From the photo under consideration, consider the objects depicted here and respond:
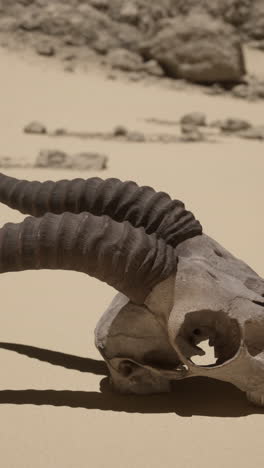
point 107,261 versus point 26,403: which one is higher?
point 107,261

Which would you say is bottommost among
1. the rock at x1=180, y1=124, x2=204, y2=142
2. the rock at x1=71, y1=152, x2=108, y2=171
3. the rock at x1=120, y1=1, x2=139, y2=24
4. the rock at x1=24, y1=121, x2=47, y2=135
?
the rock at x1=24, y1=121, x2=47, y2=135

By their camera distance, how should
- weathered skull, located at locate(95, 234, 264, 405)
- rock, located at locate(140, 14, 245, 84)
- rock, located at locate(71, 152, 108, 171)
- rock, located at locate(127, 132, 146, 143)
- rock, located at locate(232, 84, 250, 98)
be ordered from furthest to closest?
rock, located at locate(140, 14, 245, 84) < rock, located at locate(232, 84, 250, 98) < rock, located at locate(127, 132, 146, 143) < rock, located at locate(71, 152, 108, 171) < weathered skull, located at locate(95, 234, 264, 405)

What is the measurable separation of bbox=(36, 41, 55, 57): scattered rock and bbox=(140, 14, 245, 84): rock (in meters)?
2.76

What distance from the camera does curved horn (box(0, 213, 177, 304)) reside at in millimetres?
2930

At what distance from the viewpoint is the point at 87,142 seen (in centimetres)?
1186

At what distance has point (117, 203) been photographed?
11.1 feet

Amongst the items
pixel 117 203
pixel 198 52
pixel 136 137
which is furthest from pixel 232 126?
pixel 117 203

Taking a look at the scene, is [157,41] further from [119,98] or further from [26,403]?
[26,403]

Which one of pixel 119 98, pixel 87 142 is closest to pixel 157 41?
pixel 119 98

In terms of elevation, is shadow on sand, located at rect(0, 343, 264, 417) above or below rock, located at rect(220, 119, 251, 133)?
above

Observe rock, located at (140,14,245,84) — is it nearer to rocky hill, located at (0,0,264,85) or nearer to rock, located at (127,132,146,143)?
rocky hill, located at (0,0,264,85)

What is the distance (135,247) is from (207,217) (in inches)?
170

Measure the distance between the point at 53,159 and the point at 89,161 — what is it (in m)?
0.55

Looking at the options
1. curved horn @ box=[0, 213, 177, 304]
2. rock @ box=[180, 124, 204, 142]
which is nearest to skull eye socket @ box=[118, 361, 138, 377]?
curved horn @ box=[0, 213, 177, 304]
